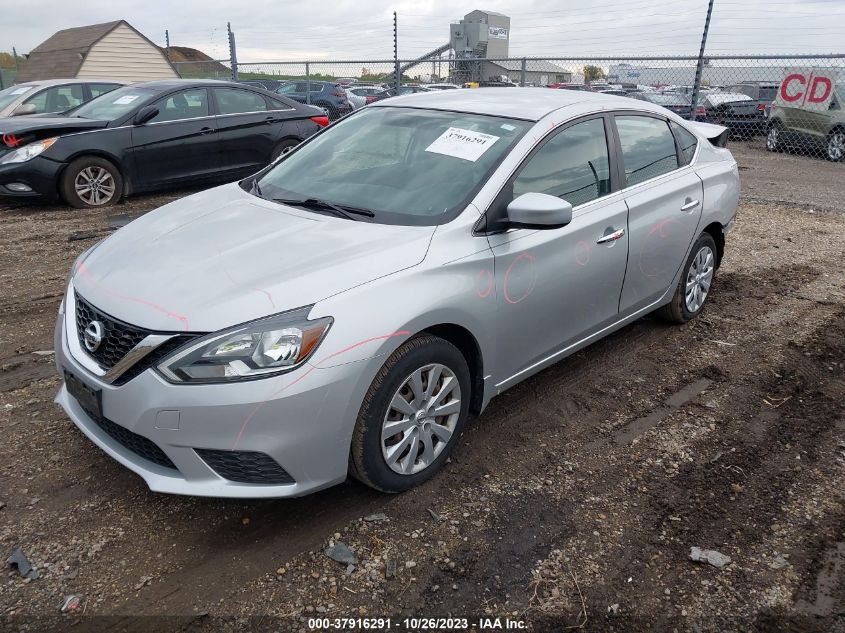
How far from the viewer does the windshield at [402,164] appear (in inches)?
126

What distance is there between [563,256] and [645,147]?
4.29ft

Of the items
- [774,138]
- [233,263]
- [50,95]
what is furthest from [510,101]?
[774,138]

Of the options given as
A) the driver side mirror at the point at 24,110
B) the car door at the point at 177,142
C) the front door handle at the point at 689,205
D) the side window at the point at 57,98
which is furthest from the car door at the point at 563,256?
the side window at the point at 57,98

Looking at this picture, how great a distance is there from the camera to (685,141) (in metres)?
4.70

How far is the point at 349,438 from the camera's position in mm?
2596

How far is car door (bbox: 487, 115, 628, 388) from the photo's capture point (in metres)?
3.18

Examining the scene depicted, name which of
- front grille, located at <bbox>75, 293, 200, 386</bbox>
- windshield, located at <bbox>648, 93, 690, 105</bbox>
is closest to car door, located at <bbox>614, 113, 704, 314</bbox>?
front grille, located at <bbox>75, 293, 200, 386</bbox>

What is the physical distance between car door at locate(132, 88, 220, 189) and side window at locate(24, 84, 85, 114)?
10.4ft

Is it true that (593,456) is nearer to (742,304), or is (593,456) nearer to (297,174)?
(297,174)

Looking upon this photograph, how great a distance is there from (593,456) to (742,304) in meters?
2.92

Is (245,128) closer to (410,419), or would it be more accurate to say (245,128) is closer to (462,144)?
(462,144)

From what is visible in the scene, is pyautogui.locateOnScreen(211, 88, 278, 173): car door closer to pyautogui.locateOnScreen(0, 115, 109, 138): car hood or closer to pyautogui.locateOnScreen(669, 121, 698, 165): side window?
pyautogui.locateOnScreen(0, 115, 109, 138): car hood

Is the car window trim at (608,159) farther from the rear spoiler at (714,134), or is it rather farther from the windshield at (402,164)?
the rear spoiler at (714,134)

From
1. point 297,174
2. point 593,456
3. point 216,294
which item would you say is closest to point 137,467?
point 216,294
